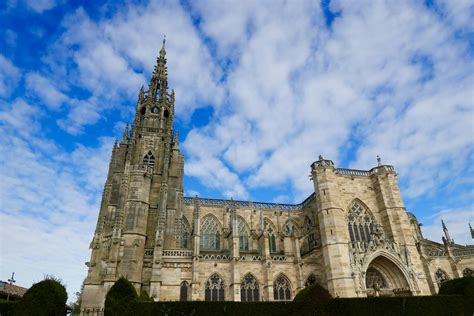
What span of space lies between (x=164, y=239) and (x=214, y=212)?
7510 millimetres

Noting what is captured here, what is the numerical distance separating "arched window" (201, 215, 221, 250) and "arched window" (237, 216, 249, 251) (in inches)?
84.2

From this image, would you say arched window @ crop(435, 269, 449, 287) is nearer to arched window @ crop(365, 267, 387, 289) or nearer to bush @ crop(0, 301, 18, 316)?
arched window @ crop(365, 267, 387, 289)

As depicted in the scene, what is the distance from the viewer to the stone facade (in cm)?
1995

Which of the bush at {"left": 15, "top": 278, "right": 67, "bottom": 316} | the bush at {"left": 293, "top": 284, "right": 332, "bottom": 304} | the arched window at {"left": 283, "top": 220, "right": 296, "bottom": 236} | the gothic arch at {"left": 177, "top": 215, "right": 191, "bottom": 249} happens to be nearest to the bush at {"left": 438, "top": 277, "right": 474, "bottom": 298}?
the bush at {"left": 293, "top": 284, "right": 332, "bottom": 304}

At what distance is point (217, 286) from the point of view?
2073 cm

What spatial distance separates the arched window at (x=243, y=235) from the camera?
28031 millimetres

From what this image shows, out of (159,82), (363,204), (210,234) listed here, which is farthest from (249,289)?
(159,82)

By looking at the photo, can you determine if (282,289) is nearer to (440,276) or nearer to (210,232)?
(210,232)

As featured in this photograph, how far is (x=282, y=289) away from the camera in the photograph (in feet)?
71.0

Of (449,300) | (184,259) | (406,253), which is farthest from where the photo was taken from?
(406,253)

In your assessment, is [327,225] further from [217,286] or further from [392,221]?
[217,286]

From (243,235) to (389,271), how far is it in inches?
497

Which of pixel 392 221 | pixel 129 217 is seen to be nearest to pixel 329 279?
pixel 392 221

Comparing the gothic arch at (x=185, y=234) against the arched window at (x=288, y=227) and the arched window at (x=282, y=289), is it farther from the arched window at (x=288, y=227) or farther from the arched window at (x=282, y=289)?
the arched window at (x=288, y=227)
